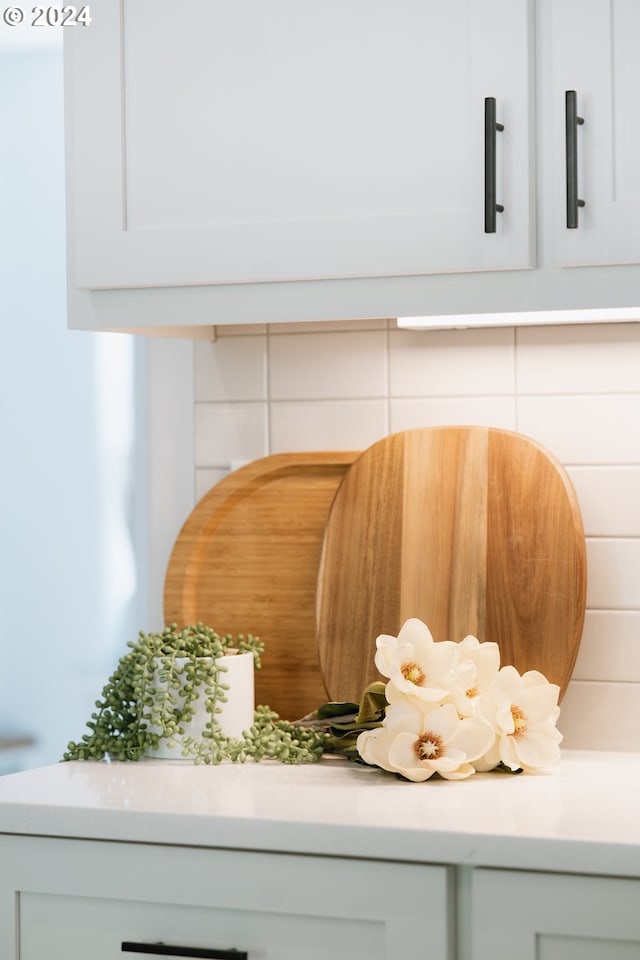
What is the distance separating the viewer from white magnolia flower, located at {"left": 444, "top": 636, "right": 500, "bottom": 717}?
1.49m

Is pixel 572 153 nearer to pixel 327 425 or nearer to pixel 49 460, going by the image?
pixel 327 425

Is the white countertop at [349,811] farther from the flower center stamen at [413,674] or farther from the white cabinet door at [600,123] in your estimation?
the white cabinet door at [600,123]

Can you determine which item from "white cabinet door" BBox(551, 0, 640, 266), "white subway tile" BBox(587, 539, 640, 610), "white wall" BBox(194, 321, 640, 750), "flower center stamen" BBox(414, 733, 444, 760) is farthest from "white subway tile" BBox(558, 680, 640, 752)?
"white cabinet door" BBox(551, 0, 640, 266)

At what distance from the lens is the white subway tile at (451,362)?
1745 millimetres

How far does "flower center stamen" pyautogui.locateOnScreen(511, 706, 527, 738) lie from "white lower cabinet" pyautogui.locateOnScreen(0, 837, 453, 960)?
1.11ft

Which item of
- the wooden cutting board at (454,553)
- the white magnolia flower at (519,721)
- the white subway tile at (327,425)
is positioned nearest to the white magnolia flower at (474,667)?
the white magnolia flower at (519,721)

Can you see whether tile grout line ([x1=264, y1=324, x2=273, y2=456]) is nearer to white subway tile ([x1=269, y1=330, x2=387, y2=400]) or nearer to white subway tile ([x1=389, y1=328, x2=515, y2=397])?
white subway tile ([x1=269, y1=330, x2=387, y2=400])

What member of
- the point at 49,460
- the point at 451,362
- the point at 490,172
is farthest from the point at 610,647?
the point at 49,460

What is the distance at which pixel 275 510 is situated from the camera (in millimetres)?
1810

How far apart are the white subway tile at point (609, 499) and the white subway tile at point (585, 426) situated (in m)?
0.02

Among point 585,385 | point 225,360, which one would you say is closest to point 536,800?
point 585,385

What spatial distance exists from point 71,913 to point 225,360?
2.87 feet

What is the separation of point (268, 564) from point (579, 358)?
547 mm

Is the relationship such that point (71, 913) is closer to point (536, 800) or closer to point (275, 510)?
point (536, 800)
